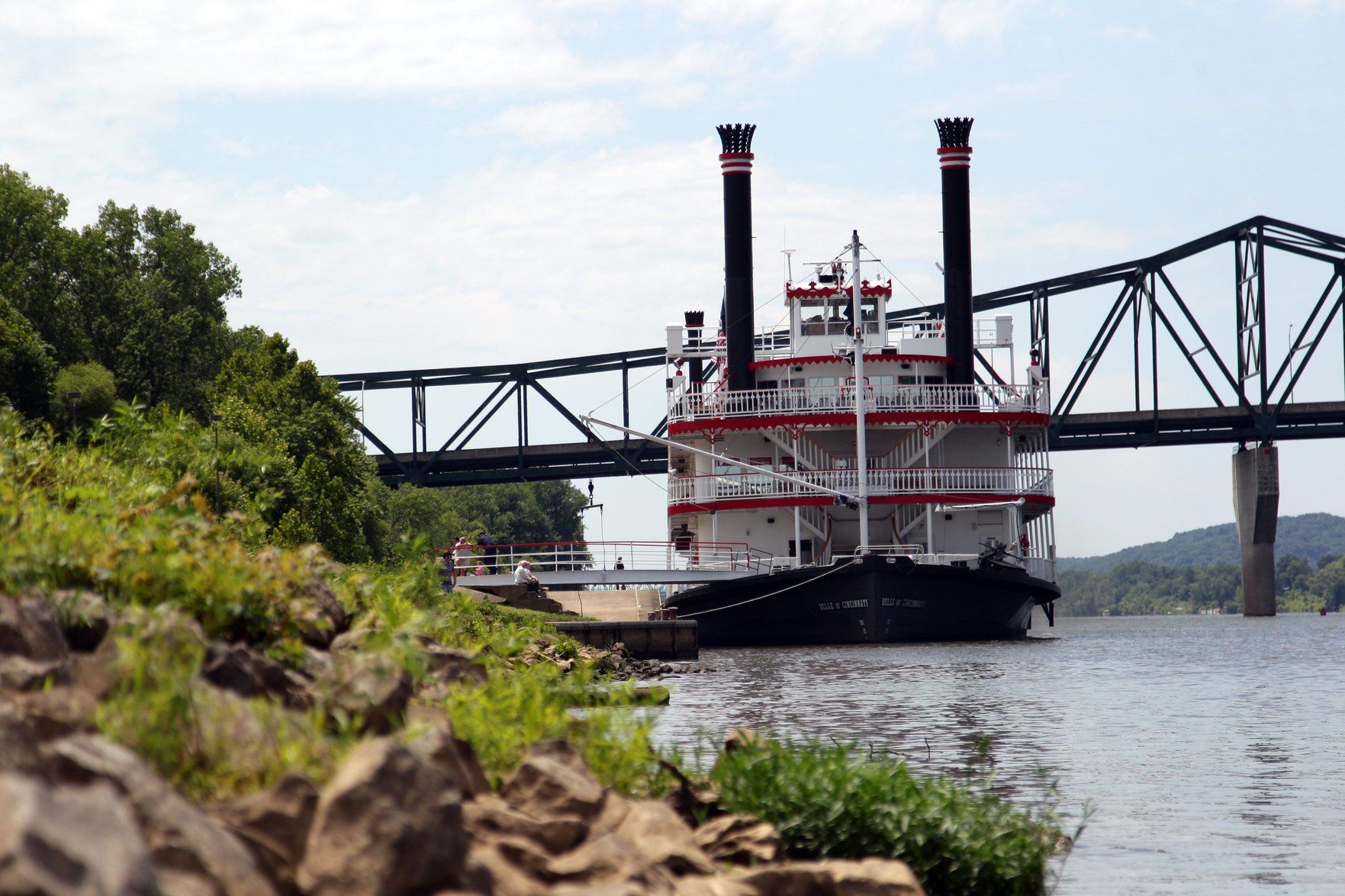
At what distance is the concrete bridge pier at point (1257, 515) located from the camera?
297ft

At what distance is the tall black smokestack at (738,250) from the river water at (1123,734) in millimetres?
14132

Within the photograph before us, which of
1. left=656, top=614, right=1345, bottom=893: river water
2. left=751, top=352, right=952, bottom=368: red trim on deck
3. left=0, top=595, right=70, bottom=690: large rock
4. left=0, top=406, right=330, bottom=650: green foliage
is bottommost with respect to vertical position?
left=656, top=614, right=1345, bottom=893: river water

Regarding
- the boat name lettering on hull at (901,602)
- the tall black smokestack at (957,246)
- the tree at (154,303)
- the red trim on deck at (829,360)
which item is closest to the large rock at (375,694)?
the boat name lettering on hull at (901,602)

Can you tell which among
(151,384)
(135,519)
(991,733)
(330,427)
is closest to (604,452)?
(151,384)

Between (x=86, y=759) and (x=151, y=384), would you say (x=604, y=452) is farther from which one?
(x=86, y=759)

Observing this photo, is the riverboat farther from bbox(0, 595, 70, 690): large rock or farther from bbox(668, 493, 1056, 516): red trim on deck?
bbox(0, 595, 70, 690): large rock

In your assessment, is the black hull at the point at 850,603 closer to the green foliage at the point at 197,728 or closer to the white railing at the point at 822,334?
the white railing at the point at 822,334

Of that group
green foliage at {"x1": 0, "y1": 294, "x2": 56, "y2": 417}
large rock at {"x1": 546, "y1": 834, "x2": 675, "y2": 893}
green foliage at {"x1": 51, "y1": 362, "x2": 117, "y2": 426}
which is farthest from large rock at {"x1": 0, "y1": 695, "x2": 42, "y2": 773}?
green foliage at {"x1": 0, "y1": 294, "x2": 56, "y2": 417}

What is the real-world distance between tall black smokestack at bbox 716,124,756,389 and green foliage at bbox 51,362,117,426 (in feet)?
61.1

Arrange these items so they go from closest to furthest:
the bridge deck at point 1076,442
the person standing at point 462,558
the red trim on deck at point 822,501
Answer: the person standing at point 462,558 < the red trim on deck at point 822,501 < the bridge deck at point 1076,442

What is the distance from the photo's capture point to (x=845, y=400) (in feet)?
159

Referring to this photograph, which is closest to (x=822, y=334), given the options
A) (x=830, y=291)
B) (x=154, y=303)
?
(x=830, y=291)

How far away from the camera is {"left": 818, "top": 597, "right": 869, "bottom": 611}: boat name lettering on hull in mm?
43656

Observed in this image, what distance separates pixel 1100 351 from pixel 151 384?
2218 inches
